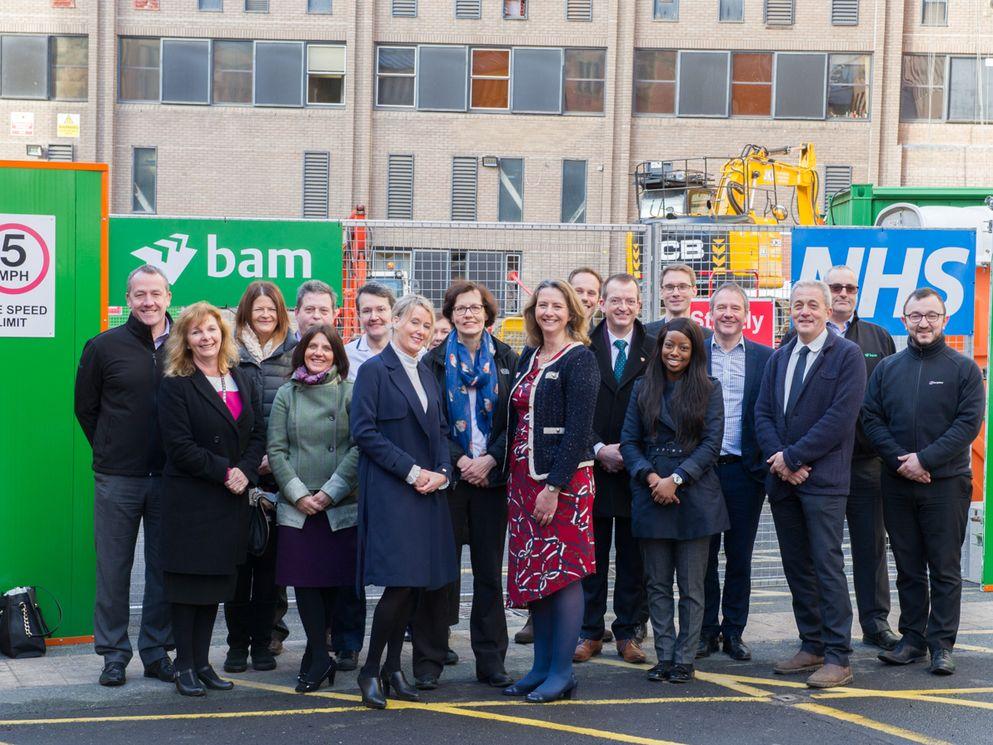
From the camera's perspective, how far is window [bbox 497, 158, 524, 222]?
32188mm

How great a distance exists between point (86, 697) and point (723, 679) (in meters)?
3.20

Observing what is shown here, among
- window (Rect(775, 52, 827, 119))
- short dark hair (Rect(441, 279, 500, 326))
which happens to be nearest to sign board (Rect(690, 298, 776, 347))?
short dark hair (Rect(441, 279, 500, 326))

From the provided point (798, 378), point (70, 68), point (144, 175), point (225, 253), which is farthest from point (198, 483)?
point (70, 68)

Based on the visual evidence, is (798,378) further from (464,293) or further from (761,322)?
(761,322)

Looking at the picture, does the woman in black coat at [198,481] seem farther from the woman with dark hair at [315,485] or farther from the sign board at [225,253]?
the sign board at [225,253]

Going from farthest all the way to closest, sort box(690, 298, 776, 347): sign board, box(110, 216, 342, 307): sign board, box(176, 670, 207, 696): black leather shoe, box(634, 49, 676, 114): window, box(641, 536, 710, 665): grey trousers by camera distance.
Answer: box(634, 49, 676, 114): window
box(690, 298, 776, 347): sign board
box(110, 216, 342, 307): sign board
box(641, 536, 710, 665): grey trousers
box(176, 670, 207, 696): black leather shoe

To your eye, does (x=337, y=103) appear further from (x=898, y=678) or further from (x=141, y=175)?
(x=898, y=678)

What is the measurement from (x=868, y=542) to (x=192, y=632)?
3823 mm

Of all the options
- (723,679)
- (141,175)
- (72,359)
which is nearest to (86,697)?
(72,359)

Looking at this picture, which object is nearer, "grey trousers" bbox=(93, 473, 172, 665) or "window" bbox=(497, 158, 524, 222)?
"grey trousers" bbox=(93, 473, 172, 665)

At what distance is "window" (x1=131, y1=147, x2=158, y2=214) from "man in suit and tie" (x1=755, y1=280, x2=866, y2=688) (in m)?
27.2

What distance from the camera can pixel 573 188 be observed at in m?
32.3

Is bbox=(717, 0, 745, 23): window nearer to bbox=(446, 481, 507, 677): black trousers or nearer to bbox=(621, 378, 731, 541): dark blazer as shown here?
bbox=(621, 378, 731, 541): dark blazer

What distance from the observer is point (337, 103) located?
32156mm
